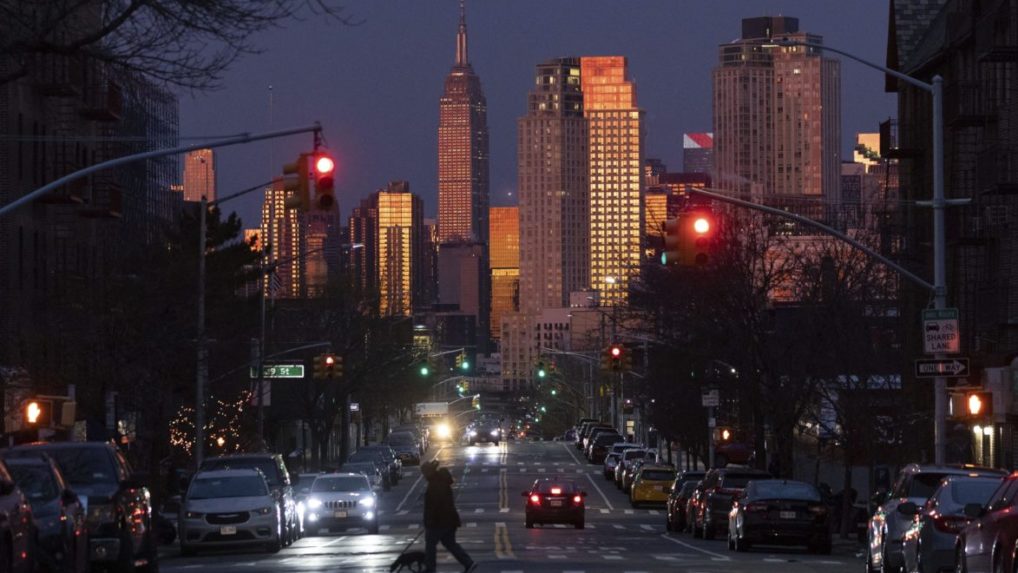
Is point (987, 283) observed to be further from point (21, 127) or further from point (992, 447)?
point (21, 127)

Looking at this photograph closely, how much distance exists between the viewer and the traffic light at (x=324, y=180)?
93.7 ft

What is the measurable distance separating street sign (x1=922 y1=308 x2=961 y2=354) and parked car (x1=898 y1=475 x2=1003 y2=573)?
895 cm

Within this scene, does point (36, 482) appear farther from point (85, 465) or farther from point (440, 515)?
point (440, 515)

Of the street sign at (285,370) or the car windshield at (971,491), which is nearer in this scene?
the car windshield at (971,491)

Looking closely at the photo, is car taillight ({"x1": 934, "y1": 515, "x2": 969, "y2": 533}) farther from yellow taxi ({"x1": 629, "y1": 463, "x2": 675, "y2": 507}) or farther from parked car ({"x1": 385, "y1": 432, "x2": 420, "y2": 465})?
parked car ({"x1": 385, "y1": 432, "x2": 420, "y2": 465})

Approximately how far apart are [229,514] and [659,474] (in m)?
32.6

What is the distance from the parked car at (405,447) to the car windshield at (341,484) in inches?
2039

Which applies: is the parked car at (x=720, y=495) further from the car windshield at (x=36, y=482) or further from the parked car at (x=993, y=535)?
the car windshield at (x=36, y=482)

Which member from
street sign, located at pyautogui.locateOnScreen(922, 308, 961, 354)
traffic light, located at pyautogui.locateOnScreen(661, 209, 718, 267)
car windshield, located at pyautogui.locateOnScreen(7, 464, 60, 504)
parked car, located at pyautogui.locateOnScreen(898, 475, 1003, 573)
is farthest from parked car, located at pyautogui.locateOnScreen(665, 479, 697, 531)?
car windshield, located at pyautogui.locateOnScreen(7, 464, 60, 504)

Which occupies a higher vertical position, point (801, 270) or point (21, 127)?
point (21, 127)

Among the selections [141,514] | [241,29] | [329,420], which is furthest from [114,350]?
[329,420]

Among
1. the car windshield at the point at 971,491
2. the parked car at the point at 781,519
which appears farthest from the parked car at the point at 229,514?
→ the car windshield at the point at 971,491

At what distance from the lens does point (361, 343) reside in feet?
321

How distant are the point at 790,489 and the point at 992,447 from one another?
1824cm
